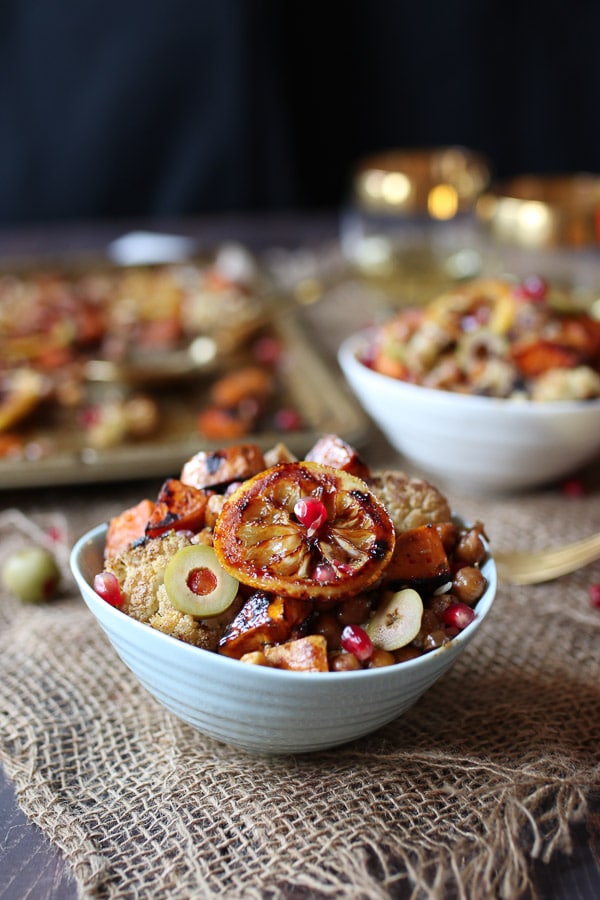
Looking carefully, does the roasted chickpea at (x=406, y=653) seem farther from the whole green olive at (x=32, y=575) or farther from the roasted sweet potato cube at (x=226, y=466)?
the whole green olive at (x=32, y=575)

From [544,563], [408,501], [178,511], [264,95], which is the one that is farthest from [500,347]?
[264,95]

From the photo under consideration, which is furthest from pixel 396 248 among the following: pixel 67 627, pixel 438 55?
pixel 438 55

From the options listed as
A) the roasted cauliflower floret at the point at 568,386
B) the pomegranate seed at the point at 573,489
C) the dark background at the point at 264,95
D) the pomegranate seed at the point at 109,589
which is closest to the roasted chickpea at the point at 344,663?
the pomegranate seed at the point at 109,589

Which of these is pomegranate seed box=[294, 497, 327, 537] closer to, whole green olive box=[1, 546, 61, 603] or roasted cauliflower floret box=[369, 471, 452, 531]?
roasted cauliflower floret box=[369, 471, 452, 531]

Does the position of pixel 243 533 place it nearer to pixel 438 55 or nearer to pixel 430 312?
pixel 430 312

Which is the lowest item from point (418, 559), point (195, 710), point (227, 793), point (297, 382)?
point (297, 382)

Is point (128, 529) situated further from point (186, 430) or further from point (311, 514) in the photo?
point (186, 430)
